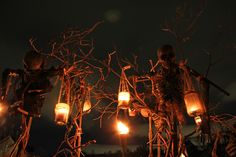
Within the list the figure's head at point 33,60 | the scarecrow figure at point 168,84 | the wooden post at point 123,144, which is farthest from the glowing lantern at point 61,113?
the scarecrow figure at point 168,84

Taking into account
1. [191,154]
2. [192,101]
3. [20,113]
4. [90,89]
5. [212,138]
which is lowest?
[191,154]

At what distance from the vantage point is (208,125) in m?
4.68

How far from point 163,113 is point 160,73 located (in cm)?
105

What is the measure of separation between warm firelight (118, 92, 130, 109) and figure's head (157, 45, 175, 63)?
128 cm

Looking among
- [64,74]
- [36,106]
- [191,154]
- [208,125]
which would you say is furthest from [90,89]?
[191,154]

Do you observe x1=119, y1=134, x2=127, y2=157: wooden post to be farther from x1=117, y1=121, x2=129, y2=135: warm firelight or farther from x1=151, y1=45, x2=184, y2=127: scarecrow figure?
x1=151, y1=45, x2=184, y2=127: scarecrow figure

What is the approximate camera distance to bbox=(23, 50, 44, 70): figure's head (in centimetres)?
563

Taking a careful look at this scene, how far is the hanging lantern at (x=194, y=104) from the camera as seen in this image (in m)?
5.12

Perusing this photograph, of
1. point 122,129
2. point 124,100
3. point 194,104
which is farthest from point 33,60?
point 194,104

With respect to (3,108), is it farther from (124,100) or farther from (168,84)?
(168,84)

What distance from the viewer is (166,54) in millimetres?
6168

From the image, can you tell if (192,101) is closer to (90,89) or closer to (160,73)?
(160,73)

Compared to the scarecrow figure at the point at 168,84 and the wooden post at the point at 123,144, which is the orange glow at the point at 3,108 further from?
the scarecrow figure at the point at 168,84

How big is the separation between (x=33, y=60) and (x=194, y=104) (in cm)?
383
